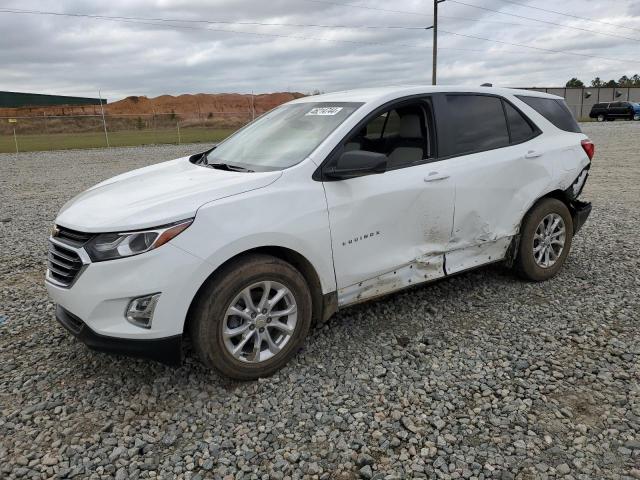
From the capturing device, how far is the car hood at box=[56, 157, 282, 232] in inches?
112

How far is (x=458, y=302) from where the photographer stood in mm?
4402

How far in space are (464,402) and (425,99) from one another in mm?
2319

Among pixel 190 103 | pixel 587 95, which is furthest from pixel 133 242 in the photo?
pixel 190 103

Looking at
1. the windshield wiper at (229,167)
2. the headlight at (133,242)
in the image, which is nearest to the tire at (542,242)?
the windshield wiper at (229,167)

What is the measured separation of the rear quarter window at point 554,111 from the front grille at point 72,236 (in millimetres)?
3879

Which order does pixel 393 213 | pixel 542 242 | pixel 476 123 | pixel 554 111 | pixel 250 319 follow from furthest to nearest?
pixel 554 111
pixel 542 242
pixel 476 123
pixel 393 213
pixel 250 319

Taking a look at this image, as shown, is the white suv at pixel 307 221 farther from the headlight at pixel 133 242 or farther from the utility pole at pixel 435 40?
the utility pole at pixel 435 40

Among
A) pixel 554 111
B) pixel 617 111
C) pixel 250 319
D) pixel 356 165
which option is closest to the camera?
pixel 250 319

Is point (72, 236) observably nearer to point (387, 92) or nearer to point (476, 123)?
point (387, 92)

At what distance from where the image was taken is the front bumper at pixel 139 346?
2.83 m

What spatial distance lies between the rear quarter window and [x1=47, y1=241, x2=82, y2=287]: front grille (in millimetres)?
3974

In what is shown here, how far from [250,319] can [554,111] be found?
3.64 metres

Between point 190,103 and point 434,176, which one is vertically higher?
point 190,103

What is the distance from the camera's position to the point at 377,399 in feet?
9.93
